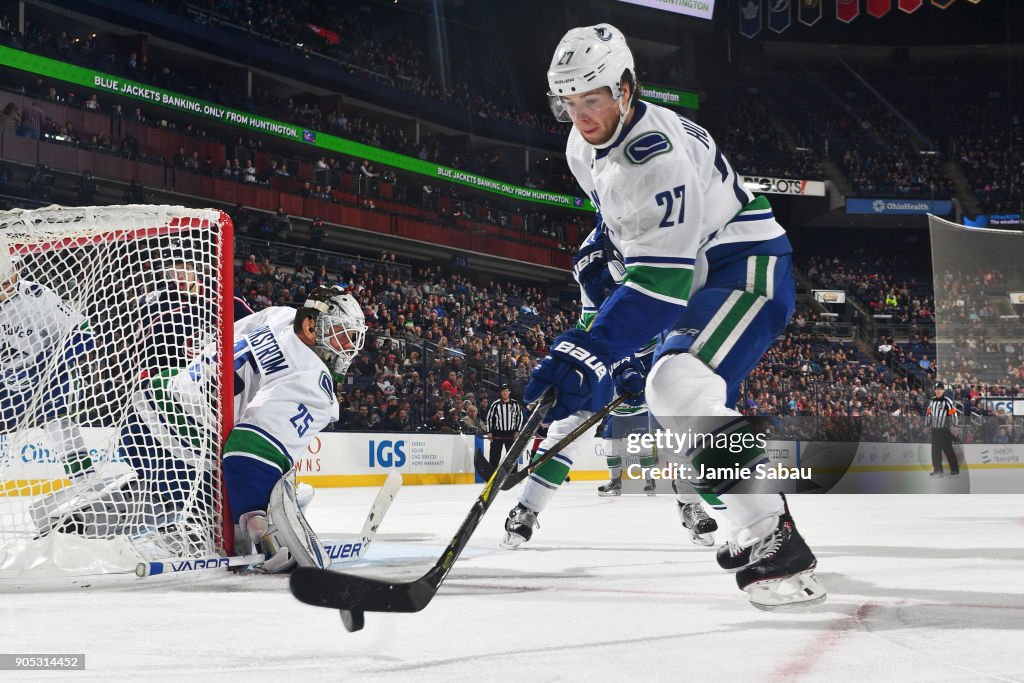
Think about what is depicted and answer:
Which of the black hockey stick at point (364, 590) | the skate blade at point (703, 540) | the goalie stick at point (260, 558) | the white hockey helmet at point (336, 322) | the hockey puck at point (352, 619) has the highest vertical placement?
the white hockey helmet at point (336, 322)

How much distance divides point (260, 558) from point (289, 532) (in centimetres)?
18

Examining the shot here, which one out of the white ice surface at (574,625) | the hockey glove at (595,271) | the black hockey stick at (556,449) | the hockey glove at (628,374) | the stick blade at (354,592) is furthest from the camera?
the hockey glove at (595,271)

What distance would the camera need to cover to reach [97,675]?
1.72 meters

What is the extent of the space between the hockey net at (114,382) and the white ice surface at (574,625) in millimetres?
456

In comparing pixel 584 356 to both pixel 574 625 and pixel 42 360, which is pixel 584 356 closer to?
pixel 574 625

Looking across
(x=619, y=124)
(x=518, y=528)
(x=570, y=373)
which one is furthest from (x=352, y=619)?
(x=518, y=528)

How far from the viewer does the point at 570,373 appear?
227cm

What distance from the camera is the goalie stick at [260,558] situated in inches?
116

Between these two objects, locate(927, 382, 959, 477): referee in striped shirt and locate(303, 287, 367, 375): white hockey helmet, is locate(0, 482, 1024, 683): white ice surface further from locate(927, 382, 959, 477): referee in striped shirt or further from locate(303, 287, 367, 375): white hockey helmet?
locate(927, 382, 959, 477): referee in striped shirt

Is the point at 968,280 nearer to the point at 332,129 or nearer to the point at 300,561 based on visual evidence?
the point at 300,561

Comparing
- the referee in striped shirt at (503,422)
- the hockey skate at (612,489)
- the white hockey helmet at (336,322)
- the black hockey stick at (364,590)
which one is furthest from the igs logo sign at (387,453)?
the black hockey stick at (364,590)

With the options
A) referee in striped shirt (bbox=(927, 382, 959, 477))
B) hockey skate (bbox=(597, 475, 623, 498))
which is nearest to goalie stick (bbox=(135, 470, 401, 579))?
hockey skate (bbox=(597, 475, 623, 498))

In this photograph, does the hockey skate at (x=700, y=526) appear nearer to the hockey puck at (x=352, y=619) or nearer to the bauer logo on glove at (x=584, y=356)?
the bauer logo on glove at (x=584, y=356)

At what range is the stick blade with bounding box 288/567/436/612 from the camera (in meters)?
1.92
